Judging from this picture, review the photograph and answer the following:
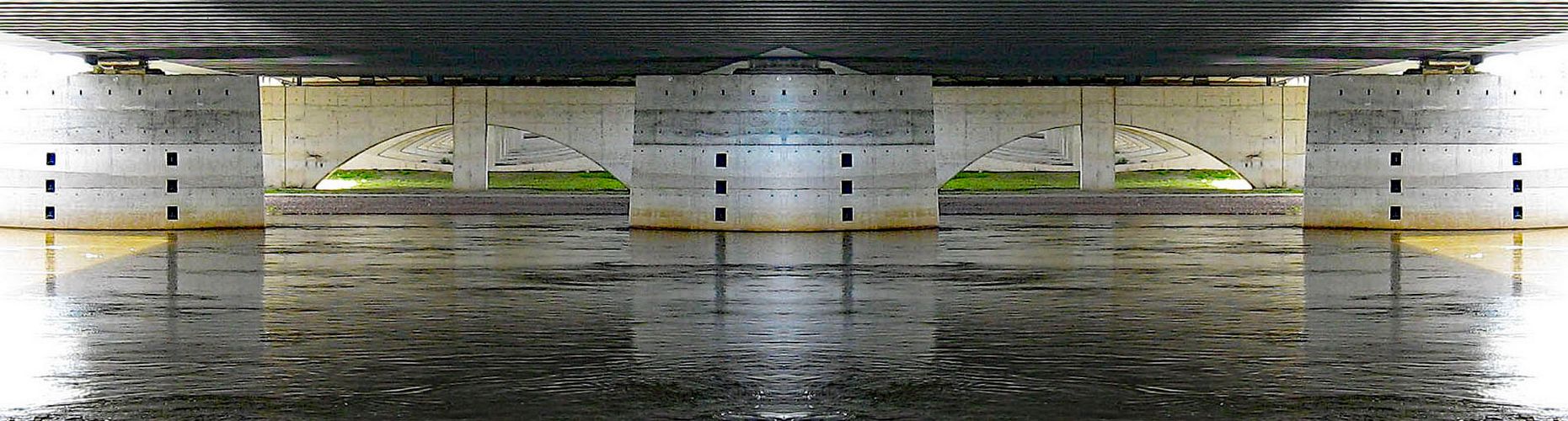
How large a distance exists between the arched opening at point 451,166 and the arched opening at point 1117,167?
458 inches

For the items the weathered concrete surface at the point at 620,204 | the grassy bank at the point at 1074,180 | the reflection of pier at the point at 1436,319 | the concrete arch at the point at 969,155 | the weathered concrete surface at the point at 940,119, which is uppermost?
the weathered concrete surface at the point at 940,119

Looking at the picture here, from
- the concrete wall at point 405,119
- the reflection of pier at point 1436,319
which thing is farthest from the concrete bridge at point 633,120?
the reflection of pier at point 1436,319

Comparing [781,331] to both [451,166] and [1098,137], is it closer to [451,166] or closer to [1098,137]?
[1098,137]

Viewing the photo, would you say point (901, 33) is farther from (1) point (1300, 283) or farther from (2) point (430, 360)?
(2) point (430, 360)

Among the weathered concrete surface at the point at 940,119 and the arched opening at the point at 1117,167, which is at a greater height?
the weathered concrete surface at the point at 940,119

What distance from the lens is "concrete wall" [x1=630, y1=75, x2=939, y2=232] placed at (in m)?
38.4

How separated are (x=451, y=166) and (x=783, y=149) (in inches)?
1307

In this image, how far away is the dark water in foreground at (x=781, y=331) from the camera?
44.8ft

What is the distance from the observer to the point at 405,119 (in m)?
59.7

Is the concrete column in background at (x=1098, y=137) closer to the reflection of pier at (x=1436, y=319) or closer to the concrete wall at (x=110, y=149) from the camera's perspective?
the reflection of pier at (x=1436, y=319)

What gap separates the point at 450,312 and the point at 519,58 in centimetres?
1792

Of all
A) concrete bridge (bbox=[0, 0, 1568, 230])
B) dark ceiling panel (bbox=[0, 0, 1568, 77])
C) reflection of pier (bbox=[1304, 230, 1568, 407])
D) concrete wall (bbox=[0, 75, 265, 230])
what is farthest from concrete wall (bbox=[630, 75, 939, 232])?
reflection of pier (bbox=[1304, 230, 1568, 407])

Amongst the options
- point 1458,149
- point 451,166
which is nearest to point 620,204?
point 1458,149

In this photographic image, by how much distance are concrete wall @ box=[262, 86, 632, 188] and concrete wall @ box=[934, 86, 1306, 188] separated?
885 centimetres
